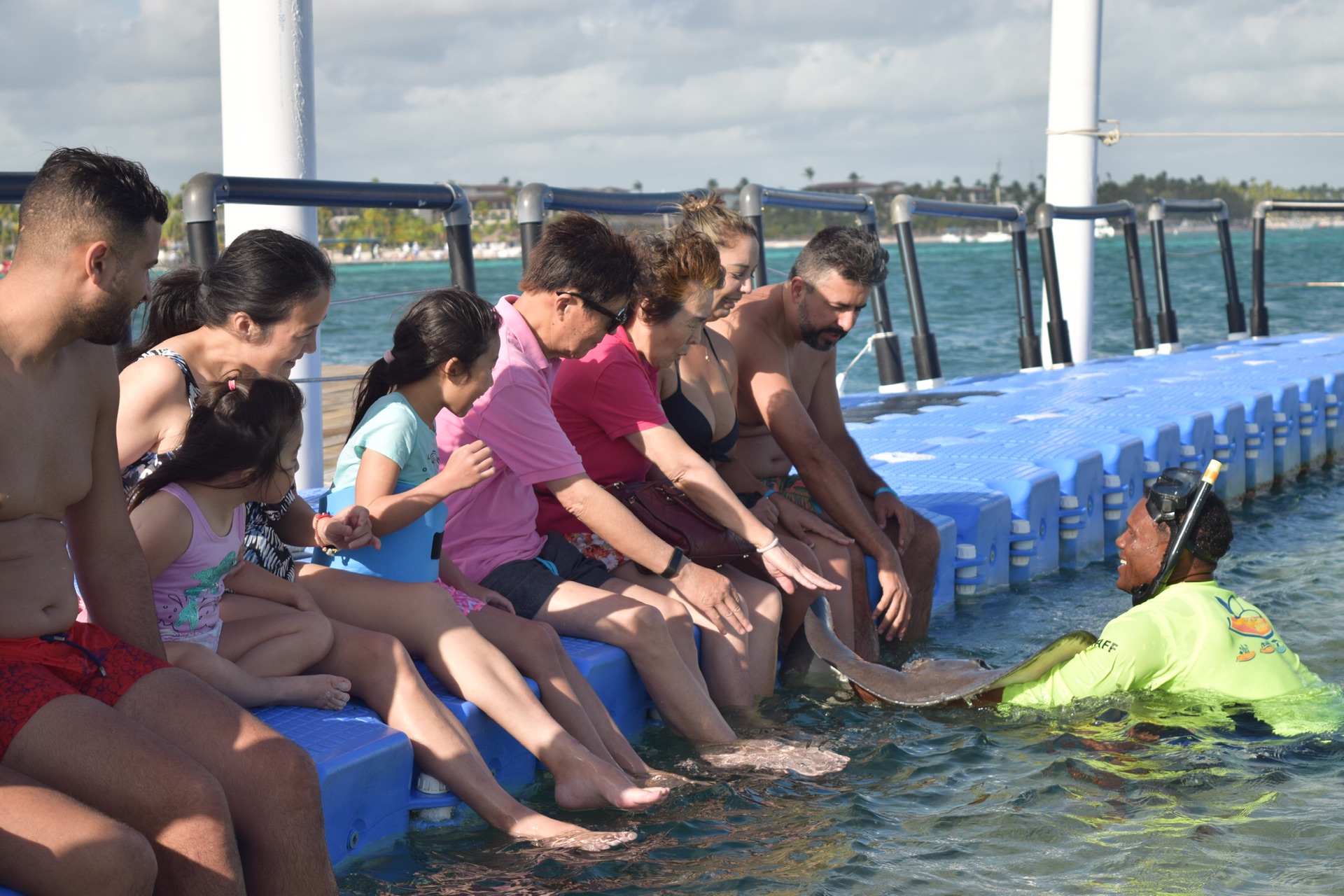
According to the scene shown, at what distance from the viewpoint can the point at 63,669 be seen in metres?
2.24

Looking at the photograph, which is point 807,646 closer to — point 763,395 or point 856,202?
point 763,395

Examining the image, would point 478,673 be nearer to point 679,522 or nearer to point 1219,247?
point 679,522

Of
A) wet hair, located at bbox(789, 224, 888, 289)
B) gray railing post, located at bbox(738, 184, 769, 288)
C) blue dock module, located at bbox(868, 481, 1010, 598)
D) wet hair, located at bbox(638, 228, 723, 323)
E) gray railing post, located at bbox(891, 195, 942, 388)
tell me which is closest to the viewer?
wet hair, located at bbox(638, 228, 723, 323)

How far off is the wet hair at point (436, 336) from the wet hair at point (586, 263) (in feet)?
0.86

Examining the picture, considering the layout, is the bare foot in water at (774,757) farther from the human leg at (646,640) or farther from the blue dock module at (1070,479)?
the blue dock module at (1070,479)

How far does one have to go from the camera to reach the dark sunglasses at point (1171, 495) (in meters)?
3.83

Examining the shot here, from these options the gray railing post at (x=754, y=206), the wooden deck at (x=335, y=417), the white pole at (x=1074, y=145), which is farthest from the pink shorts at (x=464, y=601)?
the white pole at (x=1074, y=145)

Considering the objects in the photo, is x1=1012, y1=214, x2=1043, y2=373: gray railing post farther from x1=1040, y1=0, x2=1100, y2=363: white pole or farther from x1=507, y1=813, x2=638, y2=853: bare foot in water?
x1=507, y1=813, x2=638, y2=853: bare foot in water

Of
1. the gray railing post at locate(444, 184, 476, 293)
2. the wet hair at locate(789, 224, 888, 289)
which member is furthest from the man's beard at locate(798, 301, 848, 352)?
the gray railing post at locate(444, 184, 476, 293)

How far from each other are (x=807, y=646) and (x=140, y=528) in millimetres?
2337

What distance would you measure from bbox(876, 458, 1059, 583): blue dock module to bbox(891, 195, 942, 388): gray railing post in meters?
2.49

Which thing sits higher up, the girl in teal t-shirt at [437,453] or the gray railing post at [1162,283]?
the gray railing post at [1162,283]

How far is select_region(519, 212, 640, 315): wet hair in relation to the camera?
11.6ft

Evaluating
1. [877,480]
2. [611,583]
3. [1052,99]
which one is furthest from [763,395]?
[1052,99]
